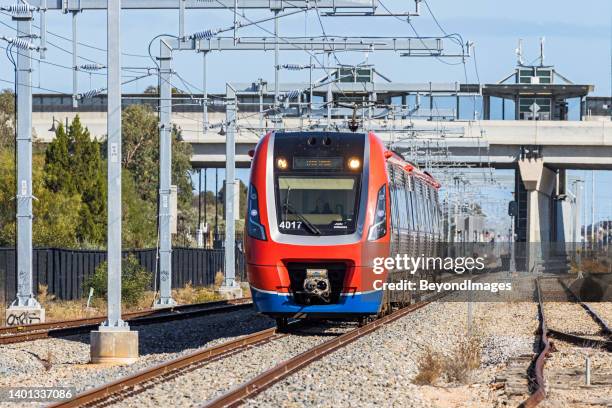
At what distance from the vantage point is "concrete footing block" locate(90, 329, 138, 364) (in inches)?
752

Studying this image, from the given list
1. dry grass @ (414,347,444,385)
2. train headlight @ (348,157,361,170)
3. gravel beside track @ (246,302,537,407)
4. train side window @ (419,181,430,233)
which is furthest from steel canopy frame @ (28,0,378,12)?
dry grass @ (414,347,444,385)

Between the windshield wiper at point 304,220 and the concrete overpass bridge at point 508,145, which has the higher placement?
the concrete overpass bridge at point 508,145

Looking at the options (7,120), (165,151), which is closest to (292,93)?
(165,151)

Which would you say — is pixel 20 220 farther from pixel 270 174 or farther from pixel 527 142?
pixel 527 142

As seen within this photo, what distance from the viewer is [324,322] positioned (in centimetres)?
2730

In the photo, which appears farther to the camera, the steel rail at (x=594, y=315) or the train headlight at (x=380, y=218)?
the steel rail at (x=594, y=315)

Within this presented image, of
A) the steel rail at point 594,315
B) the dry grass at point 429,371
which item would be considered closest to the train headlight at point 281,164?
the dry grass at point 429,371

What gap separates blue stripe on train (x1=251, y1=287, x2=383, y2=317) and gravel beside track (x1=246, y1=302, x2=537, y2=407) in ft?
1.90

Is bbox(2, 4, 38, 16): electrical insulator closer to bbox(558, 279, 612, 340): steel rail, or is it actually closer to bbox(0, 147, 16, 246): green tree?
bbox(558, 279, 612, 340): steel rail

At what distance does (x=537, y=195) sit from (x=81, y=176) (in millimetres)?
28282

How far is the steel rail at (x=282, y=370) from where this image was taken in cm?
1352

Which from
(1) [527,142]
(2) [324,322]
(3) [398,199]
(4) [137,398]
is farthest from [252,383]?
(1) [527,142]

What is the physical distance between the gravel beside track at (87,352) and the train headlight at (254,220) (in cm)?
202

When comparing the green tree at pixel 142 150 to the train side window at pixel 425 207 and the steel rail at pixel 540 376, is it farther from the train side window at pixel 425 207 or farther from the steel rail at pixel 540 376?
the steel rail at pixel 540 376
